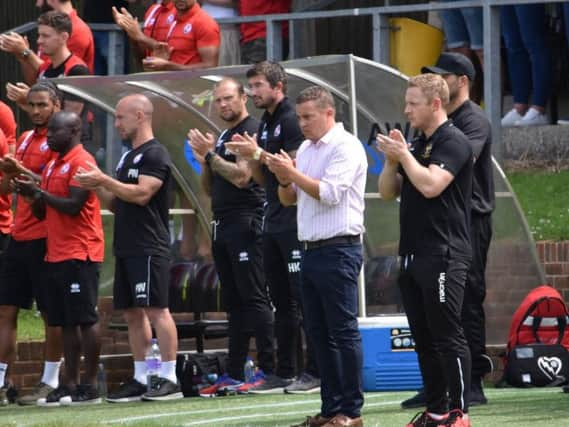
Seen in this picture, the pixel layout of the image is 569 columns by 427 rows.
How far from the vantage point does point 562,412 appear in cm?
1059

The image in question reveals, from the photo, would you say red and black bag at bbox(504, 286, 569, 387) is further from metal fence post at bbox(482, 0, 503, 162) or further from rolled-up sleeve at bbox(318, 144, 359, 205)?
rolled-up sleeve at bbox(318, 144, 359, 205)

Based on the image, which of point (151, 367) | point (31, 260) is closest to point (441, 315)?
point (151, 367)

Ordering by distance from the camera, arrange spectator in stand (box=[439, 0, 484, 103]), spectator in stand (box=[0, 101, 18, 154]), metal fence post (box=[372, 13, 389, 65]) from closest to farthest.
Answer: spectator in stand (box=[0, 101, 18, 154]), spectator in stand (box=[439, 0, 484, 103]), metal fence post (box=[372, 13, 389, 65])

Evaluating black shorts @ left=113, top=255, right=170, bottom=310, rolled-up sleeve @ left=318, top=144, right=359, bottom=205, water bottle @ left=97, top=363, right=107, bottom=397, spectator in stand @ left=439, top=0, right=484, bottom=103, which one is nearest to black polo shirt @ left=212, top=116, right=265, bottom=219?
black shorts @ left=113, top=255, right=170, bottom=310

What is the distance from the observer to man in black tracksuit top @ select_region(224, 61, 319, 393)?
12188 millimetres

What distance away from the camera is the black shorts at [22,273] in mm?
12867

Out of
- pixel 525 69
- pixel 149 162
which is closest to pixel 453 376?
pixel 149 162

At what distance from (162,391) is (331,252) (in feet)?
10.0

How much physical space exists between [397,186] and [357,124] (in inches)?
150

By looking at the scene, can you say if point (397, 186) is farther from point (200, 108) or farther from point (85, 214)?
point (200, 108)

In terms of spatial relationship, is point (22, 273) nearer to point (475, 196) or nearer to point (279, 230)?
point (279, 230)

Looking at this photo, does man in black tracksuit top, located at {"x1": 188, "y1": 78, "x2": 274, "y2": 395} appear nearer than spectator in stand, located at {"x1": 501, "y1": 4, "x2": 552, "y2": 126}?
Yes

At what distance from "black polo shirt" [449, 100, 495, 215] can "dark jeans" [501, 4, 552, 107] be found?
447cm

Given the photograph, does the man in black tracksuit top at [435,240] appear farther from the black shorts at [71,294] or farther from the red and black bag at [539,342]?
the black shorts at [71,294]
